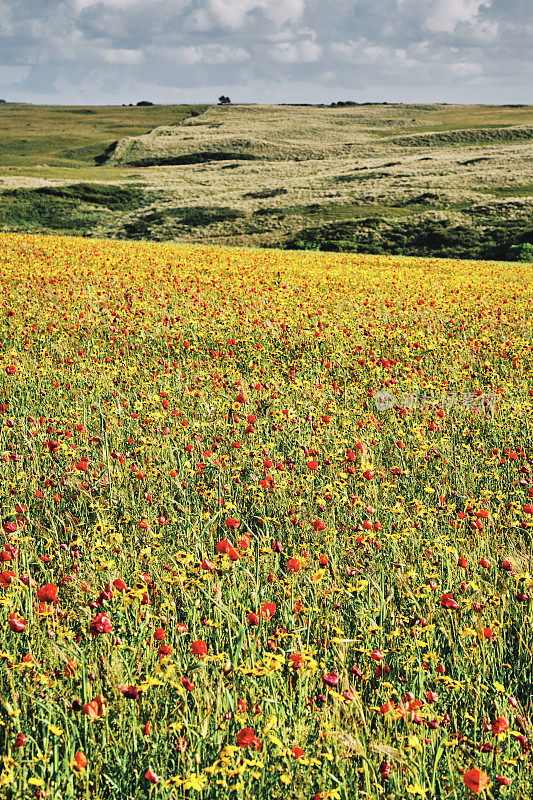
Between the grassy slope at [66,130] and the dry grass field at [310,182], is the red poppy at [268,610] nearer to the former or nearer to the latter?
the dry grass field at [310,182]

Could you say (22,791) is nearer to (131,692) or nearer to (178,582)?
(131,692)

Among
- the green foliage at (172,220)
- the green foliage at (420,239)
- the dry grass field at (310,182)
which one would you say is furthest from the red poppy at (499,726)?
the green foliage at (172,220)

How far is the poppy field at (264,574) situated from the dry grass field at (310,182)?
26.9 m

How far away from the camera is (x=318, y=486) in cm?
436

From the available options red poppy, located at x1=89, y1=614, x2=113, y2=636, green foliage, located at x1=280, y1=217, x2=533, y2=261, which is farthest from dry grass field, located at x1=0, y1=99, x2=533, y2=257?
red poppy, located at x1=89, y1=614, x2=113, y2=636

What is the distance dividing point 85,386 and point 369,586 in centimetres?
458

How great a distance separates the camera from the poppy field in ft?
6.84

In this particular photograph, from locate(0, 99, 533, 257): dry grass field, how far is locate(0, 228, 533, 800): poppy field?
26895 mm

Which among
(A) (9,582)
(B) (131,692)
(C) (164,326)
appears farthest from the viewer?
(C) (164,326)

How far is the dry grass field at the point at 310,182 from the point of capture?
1377 inches

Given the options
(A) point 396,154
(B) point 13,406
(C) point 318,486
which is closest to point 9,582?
(C) point 318,486

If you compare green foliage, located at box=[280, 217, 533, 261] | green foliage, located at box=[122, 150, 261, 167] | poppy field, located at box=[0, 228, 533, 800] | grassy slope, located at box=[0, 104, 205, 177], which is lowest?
poppy field, located at box=[0, 228, 533, 800]

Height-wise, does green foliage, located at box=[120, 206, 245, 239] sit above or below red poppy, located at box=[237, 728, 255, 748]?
above

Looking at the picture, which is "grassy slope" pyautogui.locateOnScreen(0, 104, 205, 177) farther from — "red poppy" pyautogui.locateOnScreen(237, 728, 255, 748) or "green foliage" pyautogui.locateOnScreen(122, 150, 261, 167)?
"red poppy" pyautogui.locateOnScreen(237, 728, 255, 748)
